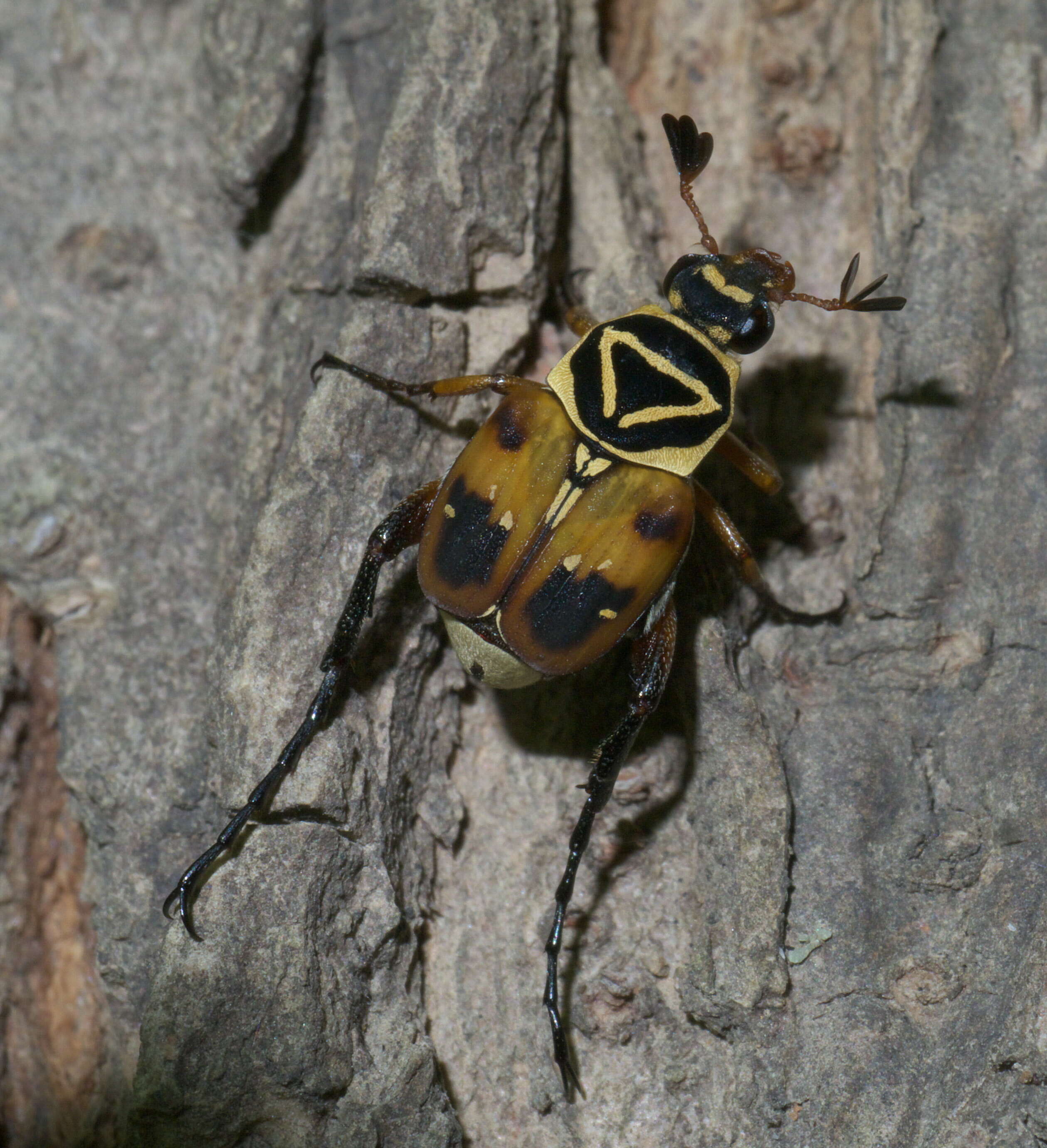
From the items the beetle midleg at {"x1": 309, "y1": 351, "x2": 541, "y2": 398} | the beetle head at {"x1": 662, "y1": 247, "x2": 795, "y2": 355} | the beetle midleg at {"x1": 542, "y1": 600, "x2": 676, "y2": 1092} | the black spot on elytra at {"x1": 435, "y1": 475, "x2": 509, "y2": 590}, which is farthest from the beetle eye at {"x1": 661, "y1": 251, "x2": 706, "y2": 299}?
the beetle midleg at {"x1": 542, "y1": 600, "x2": 676, "y2": 1092}

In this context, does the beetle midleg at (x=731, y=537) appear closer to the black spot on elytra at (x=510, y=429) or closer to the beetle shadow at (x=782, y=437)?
the beetle shadow at (x=782, y=437)

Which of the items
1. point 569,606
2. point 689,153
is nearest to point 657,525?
point 569,606

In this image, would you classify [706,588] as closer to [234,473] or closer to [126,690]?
[234,473]

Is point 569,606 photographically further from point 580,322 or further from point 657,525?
point 580,322

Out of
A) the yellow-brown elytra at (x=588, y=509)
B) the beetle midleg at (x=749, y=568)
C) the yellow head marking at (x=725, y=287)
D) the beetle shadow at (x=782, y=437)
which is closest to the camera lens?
the yellow-brown elytra at (x=588, y=509)

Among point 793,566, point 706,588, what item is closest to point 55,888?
point 706,588

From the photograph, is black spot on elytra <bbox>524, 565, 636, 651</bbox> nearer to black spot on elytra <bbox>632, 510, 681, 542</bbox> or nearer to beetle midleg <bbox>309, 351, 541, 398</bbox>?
black spot on elytra <bbox>632, 510, 681, 542</bbox>

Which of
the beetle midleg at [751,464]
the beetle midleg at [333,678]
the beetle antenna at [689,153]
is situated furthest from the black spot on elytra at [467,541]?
the beetle antenna at [689,153]
